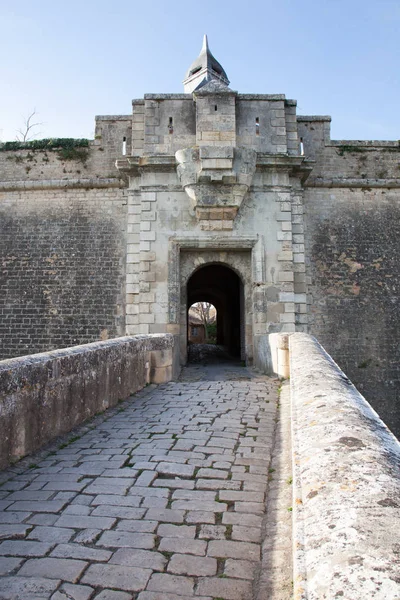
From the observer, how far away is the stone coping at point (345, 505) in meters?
0.96

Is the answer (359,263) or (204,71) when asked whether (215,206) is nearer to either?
(359,263)

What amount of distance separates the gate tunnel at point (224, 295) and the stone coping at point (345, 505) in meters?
11.4

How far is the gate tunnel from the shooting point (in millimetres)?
14242

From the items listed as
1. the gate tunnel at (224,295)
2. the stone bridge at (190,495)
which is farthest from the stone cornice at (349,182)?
the stone bridge at (190,495)

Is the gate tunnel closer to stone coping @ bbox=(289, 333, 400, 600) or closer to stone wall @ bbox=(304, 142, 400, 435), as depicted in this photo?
stone wall @ bbox=(304, 142, 400, 435)

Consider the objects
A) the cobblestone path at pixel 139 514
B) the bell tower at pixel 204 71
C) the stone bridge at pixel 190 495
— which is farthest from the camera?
the bell tower at pixel 204 71

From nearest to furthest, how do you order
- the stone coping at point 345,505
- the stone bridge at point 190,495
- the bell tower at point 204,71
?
the stone coping at point 345,505
the stone bridge at point 190,495
the bell tower at point 204,71

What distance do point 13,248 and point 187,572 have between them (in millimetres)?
10175

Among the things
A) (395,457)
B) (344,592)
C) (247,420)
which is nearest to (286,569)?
(395,457)

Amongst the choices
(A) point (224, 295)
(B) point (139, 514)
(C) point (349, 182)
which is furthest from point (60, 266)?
(B) point (139, 514)

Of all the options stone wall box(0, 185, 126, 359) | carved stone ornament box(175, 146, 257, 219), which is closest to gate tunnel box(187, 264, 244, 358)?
stone wall box(0, 185, 126, 359)

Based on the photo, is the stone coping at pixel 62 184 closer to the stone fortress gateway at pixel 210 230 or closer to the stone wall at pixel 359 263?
the stone fortress gateway at pixel 210 230

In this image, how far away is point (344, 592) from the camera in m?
0.91

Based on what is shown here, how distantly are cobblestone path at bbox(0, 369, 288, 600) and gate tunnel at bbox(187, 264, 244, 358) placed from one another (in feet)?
32.6
